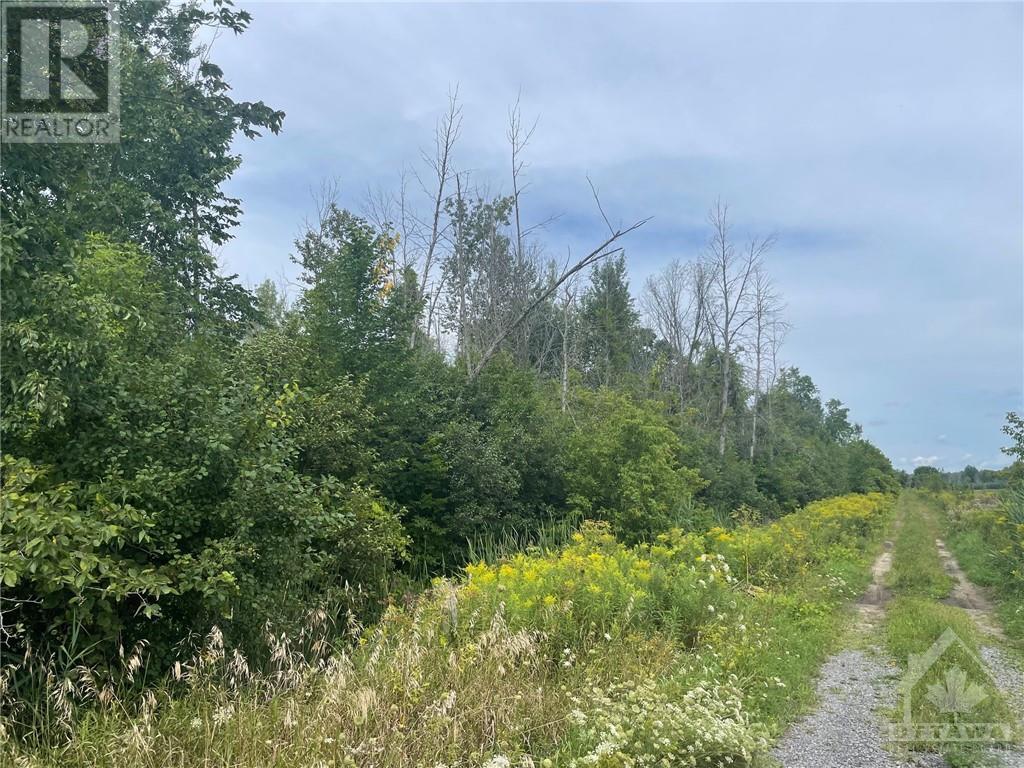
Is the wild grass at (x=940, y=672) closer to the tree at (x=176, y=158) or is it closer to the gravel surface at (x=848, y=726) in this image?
the gravel surface at (x=848, y=726)

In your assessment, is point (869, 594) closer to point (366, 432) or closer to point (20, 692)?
point (366, 432)

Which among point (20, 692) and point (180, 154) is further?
point (180, 154)

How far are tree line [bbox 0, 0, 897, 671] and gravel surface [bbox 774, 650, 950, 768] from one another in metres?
4.12

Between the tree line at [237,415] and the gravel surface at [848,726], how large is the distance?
4.12 meters

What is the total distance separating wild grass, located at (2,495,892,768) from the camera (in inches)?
130

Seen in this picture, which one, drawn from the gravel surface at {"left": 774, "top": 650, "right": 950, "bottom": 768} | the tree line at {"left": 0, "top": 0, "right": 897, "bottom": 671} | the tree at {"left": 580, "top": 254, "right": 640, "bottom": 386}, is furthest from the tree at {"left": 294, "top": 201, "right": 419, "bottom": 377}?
the tree at {"left": 580, "top": 254, "right": 640, "bottom": 386}

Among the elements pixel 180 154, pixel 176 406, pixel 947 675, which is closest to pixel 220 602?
pixel 176 406

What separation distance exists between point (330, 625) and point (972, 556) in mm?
13424

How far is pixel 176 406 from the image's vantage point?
5488 millimetres

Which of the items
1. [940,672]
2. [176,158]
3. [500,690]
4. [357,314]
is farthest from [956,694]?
[176,158]

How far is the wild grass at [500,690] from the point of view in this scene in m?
3.31

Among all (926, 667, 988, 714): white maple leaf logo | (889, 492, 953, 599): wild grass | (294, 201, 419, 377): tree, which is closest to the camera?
(926, 667, 988, 714): white maple leaf logo

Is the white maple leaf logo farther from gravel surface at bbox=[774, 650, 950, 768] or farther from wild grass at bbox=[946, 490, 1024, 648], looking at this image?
wild grass at bbox=[946, 490, 1024, 648]

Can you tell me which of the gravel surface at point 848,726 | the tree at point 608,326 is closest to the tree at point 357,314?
the gravel surface at point 848,726
